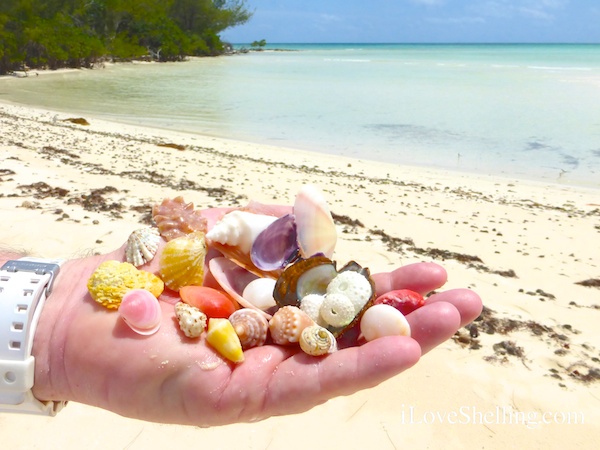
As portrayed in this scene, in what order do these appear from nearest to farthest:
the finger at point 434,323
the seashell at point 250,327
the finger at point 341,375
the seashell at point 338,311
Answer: the finger at point 341,375 → the finger at point 434,323 → the seashell at point 250,327 → the seashell at point 338,311

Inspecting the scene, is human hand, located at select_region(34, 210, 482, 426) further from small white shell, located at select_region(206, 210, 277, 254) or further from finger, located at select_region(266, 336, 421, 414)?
small white shell, located at select_region(206, 210, 277, 254)

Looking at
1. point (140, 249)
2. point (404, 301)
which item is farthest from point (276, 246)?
point (404, 301)

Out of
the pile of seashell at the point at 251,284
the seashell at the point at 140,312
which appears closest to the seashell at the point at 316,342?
the pile of seashell at the point at 251,284

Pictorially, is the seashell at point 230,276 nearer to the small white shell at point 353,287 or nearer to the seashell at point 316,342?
the small white shell at point 353,287

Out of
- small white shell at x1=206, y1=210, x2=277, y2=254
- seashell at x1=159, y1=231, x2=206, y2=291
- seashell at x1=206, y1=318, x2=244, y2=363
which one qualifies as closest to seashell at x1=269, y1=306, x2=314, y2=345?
seashell at x1=206, y1=318, x2=244, y2=363

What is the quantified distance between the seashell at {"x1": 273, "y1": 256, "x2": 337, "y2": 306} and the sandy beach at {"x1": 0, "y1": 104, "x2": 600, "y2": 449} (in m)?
0.97

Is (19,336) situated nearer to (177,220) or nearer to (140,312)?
(140,312)

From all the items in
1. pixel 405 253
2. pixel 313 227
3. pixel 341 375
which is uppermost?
pixel 313 227

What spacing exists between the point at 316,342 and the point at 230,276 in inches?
35.1

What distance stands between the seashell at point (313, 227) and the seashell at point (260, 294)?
31 cm

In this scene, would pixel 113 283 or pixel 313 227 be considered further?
pixel 313 227

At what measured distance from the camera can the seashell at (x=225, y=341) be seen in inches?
70.4

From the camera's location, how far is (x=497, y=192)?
9.53m

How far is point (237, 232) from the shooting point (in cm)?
262
